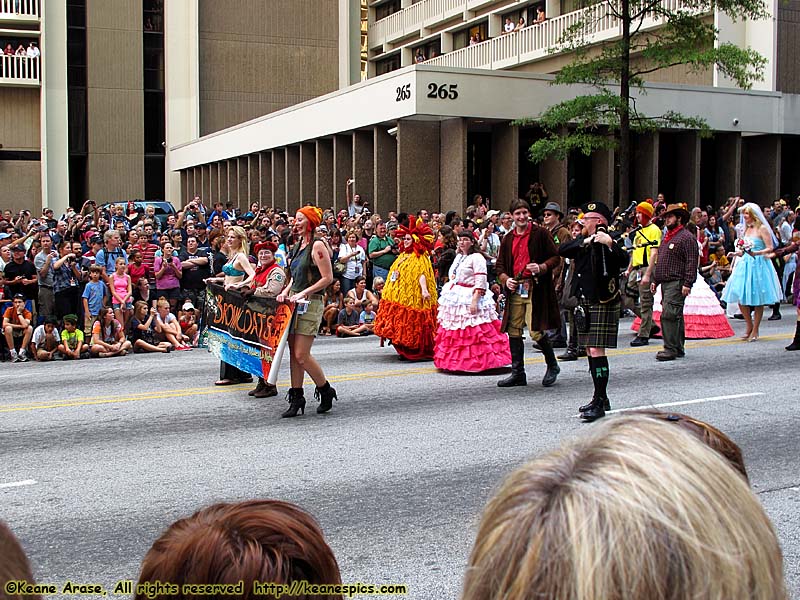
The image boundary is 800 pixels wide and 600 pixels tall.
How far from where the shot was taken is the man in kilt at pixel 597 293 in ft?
29.5

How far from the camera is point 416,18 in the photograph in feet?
155

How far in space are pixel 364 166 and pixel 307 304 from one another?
21.5 meters

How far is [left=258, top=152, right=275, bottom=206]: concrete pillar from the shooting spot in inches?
1480

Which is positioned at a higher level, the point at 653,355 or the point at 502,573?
the point at 502,573

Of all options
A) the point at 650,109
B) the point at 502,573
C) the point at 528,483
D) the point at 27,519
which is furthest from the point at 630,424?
the point at 650,109

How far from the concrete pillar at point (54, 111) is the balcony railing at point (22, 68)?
366mm

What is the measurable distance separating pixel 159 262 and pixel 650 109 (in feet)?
53.4

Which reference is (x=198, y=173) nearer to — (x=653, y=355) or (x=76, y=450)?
(x=653, y=355)

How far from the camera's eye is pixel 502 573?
4.74 feet

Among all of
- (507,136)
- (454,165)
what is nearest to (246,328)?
(454,165)

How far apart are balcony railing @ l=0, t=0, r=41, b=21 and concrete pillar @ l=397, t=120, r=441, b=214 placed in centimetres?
2467

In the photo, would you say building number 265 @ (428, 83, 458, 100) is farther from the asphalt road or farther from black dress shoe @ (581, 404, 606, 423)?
black dress shoe @ (581, 404, 606, 423)

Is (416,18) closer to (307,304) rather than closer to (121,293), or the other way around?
(121,293)

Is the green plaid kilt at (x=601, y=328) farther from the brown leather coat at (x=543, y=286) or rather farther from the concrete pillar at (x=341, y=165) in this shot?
the concrete pillar at (x=341, y=165)
